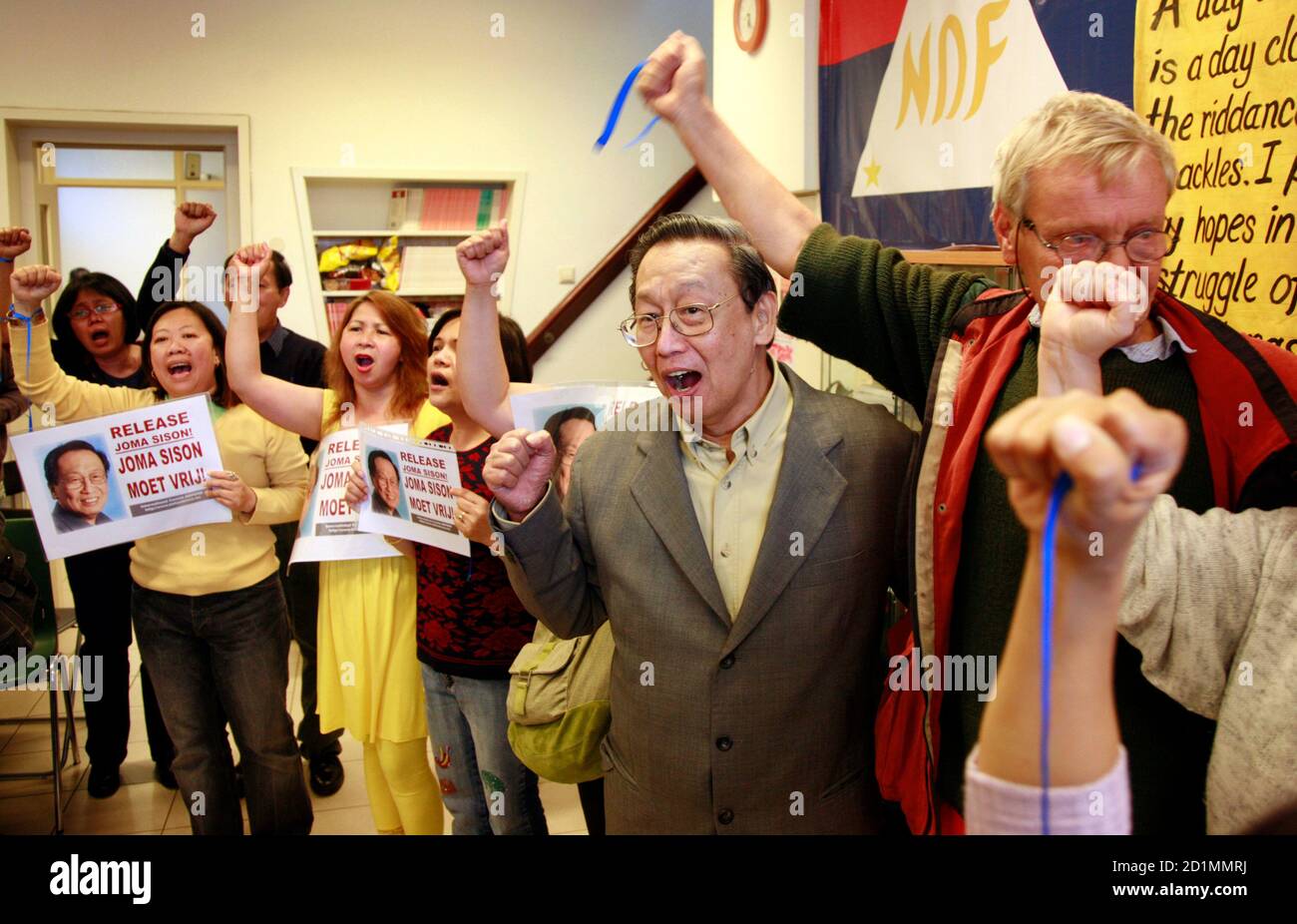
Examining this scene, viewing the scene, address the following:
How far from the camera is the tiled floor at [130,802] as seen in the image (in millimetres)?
2783

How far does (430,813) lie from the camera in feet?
7.41

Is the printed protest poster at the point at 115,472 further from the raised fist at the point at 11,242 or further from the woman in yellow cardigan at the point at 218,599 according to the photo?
the raised fist at the point at 11,242

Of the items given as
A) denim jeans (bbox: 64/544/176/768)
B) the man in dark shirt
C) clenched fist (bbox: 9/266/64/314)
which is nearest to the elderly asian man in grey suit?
clenched fist (bbox: 9/266/64/314)

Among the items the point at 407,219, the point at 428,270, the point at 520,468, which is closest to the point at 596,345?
the point at 428,270

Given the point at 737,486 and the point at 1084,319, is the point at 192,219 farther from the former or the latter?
the point at 1084,319

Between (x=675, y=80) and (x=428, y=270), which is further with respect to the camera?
(x=428, y=270)

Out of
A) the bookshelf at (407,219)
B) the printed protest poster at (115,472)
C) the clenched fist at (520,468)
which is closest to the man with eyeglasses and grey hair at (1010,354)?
the clenched fist at (520,468)

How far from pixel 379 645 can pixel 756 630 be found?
46.6 inches

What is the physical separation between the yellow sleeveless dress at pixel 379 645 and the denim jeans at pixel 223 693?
18 cm

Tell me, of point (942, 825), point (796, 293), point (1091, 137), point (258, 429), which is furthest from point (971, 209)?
point (258, 429)

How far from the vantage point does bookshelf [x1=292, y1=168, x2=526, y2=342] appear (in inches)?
210

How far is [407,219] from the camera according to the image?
5488mm

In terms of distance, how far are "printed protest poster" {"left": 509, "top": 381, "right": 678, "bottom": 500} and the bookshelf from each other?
11.6 feet

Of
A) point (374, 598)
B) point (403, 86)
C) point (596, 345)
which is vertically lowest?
point (374, 598)
